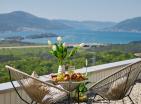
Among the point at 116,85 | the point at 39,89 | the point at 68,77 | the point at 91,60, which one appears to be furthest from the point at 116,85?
the point at 91,60

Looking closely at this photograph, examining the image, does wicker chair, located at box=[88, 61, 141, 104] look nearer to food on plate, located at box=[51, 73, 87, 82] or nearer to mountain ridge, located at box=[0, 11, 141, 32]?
food on plate, located at box=[51, 73, 87, 82]

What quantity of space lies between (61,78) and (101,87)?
0.48 meters

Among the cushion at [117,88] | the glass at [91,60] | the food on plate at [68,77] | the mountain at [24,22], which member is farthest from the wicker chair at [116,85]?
the mountain at [24,22]

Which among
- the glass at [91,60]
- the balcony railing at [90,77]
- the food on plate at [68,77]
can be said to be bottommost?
the balcony railing at [90,77]

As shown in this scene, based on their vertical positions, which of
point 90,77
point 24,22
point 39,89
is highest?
point 39,89

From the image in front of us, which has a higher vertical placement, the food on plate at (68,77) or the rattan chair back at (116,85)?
the food on plate at (68,77)

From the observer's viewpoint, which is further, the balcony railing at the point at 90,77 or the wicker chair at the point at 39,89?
the balcony railing at the point at 90,77

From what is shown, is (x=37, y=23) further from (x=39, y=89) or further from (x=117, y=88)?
(x=39, y=89)

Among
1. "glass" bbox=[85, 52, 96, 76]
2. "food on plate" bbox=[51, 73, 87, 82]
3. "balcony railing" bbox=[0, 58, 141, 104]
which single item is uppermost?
"food on plate" bbox=[51, 73, 87, 82]

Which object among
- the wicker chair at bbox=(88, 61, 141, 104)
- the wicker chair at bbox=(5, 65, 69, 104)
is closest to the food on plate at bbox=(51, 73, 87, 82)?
the wicker chair at bbox=(88, 61, 141, 104)

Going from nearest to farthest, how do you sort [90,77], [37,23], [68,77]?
1. [68,77]
2. [90,77]
3. [37,23]

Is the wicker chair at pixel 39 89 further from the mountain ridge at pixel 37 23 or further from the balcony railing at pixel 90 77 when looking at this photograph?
the mountain ridge at pixel 37 23

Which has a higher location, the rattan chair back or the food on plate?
the food on plate

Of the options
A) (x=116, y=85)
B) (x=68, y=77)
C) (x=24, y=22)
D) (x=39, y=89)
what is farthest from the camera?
(x=24, y=22)
